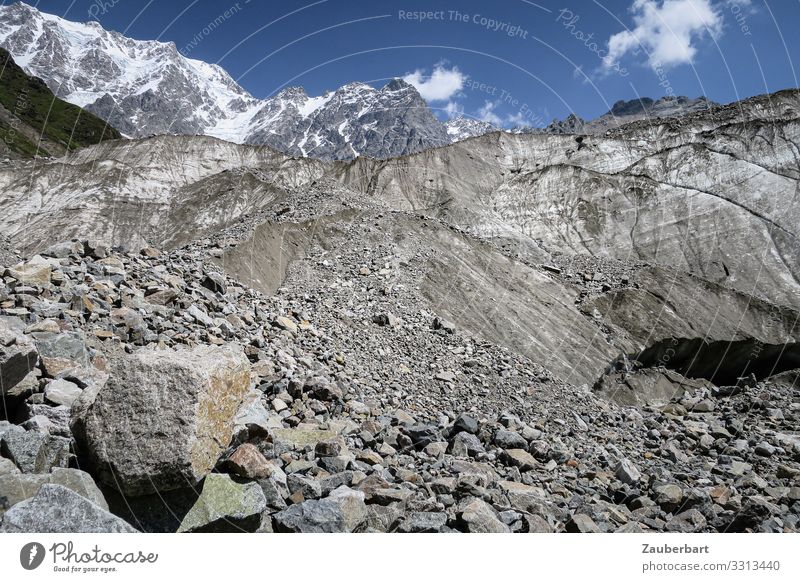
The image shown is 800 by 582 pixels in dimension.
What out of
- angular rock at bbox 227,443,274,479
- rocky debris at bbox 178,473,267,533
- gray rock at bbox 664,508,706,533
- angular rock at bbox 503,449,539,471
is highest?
gray rock at bbox 664,508,706,533

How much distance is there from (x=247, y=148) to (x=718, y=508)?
237ft

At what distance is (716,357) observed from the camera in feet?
89.1

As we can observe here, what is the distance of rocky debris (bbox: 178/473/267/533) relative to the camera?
561 cm

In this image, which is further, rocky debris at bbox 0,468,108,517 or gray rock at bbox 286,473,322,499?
gray rock at bbox 286,473,322,499

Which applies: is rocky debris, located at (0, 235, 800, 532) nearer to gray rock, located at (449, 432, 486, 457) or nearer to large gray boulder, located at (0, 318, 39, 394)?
gray rock, located at (449, 432, 486, 457)

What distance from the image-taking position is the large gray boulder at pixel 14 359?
21.2ft

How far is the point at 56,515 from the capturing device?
4.81 meters

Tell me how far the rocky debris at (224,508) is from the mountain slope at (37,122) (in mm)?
107125

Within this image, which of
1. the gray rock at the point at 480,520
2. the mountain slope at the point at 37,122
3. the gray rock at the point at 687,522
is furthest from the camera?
the mountain slope at the point at 37,122

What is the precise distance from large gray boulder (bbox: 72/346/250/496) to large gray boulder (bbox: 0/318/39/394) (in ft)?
4.20

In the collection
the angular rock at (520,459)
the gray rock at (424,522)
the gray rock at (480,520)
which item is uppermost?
the angular rock at (520,459)

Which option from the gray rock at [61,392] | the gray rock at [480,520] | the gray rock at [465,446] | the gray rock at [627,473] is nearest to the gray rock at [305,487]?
the gray rock at [480,520]

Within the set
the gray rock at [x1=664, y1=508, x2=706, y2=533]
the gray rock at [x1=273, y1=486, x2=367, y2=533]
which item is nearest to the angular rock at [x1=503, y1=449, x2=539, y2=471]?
the gray rock at [x1=664, y1=508, x2=706, y2=533]

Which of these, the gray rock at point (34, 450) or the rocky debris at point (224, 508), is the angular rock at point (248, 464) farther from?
the gray rock at point (34, 450)
